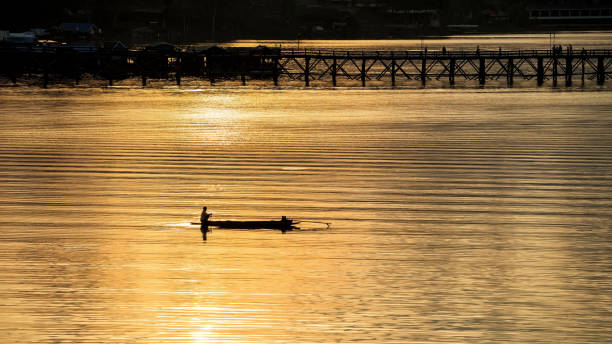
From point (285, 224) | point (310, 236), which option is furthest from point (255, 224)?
point (310, 236)

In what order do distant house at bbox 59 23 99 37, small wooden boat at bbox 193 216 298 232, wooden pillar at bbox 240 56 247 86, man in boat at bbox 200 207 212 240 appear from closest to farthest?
man in boat at bbox 200 207 212 240 → small wooden boat at bbox 193 216 298 232 → wooden pillar at bbox 240 56 247 86 → distant house at bbox 59 23 99 37

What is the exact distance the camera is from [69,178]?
3981 cm

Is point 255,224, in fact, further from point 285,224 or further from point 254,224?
point 285,224

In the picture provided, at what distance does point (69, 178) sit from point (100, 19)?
14176 cm

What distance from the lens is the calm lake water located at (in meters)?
21.0

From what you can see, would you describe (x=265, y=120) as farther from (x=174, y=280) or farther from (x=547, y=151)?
A: (x=174, y=280)

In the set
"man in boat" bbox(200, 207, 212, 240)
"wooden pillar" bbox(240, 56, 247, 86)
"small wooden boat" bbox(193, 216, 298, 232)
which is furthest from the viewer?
"wooden pillar" bbox(240, 56, 247, 86)

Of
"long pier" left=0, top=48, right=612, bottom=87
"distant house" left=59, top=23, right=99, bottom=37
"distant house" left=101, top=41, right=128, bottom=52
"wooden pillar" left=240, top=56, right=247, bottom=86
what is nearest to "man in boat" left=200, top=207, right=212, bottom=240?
"long pier" left=0, top=48, right=612, bottom=87

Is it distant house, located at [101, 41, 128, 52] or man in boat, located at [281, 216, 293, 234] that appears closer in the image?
man in boat, located at [281, 216, 293, 234]

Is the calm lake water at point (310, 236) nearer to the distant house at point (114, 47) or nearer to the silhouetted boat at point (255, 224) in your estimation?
the silhouetted boat at point (255, 224)

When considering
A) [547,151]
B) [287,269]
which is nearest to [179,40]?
[547,151]

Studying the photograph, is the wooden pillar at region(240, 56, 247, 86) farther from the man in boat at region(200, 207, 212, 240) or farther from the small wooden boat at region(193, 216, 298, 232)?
the man in boat at region(200, 207, 212, 240)

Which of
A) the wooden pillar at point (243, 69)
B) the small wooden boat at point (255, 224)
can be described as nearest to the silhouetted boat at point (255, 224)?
the small wooden boat at point (255, 224)

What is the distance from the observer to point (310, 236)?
2873 centimetres
